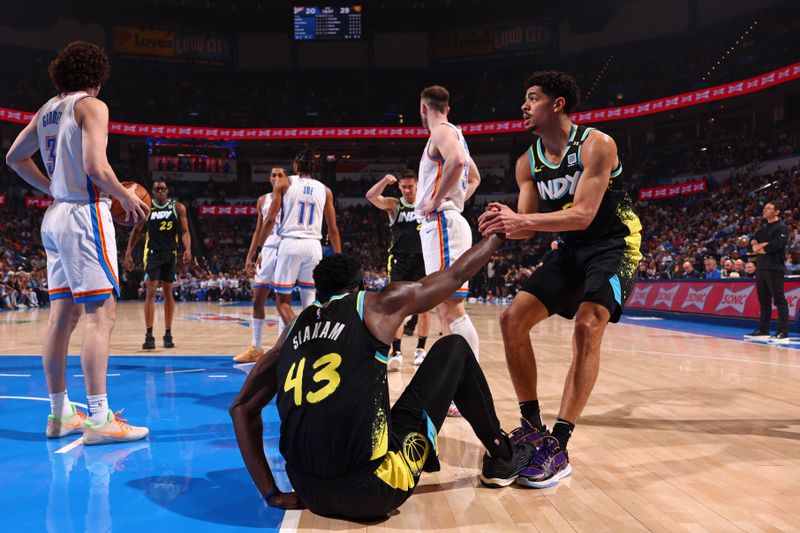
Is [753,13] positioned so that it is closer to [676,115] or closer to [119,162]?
[676,115]

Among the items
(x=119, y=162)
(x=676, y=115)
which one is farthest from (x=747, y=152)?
(x=119, y=162)

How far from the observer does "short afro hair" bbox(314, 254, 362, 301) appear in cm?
230

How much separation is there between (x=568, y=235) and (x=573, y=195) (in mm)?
239

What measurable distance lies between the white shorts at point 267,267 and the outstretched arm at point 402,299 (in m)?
4.08

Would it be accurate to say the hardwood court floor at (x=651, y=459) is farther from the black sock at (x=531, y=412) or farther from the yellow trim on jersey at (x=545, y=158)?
the yellow trim on jersey at (x=545, y=158)

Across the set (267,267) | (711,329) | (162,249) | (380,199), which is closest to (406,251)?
(380,199)

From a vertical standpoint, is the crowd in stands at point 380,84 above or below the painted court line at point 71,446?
above

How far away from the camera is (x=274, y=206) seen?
603cm

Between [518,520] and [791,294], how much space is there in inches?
382

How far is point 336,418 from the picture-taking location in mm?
2135

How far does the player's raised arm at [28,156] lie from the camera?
3537 millimetres

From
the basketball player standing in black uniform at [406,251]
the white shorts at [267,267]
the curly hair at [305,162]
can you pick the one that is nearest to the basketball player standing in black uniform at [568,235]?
the curly hair at [305,162]

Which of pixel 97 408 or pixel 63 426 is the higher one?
pixel 97 408

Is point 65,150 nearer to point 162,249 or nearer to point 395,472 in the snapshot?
point 395,472
